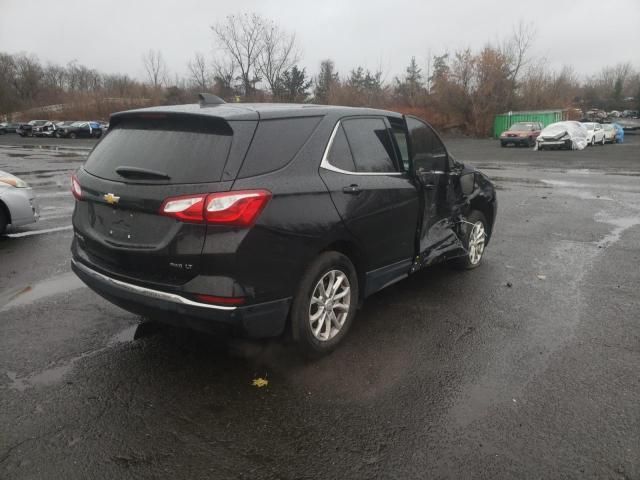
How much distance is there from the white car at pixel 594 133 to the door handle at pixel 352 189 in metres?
32.8

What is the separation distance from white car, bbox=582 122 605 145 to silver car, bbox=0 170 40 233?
3255 cm

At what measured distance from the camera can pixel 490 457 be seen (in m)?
2.61

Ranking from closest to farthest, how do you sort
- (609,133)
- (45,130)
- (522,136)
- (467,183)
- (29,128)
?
1. (467,183)
2. (522,136)
3. (609,133)
4. (45,130)
5. (29,128)

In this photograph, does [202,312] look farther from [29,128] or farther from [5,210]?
[29,128]

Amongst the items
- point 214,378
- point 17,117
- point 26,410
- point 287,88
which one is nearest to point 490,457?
point 214,378

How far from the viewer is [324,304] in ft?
11.6

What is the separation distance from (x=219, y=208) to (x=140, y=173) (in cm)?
67

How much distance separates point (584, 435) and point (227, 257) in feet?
7.35

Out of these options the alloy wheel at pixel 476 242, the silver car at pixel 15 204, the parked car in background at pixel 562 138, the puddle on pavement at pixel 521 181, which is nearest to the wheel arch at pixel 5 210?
the silver car at pixel 15 204

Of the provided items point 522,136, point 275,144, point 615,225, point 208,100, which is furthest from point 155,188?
point 522,136

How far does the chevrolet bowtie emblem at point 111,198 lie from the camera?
126 inches

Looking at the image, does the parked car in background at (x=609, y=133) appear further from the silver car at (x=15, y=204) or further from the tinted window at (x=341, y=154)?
the tinted window at (x=341, y=154)

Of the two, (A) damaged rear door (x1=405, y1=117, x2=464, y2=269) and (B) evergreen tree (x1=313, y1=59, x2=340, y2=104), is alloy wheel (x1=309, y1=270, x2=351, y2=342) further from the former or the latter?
(B) evergreen tree (x1=313, y1=59, x2=340, y2=104)

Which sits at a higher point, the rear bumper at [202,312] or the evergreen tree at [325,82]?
the evergreen tree at [325,82]
